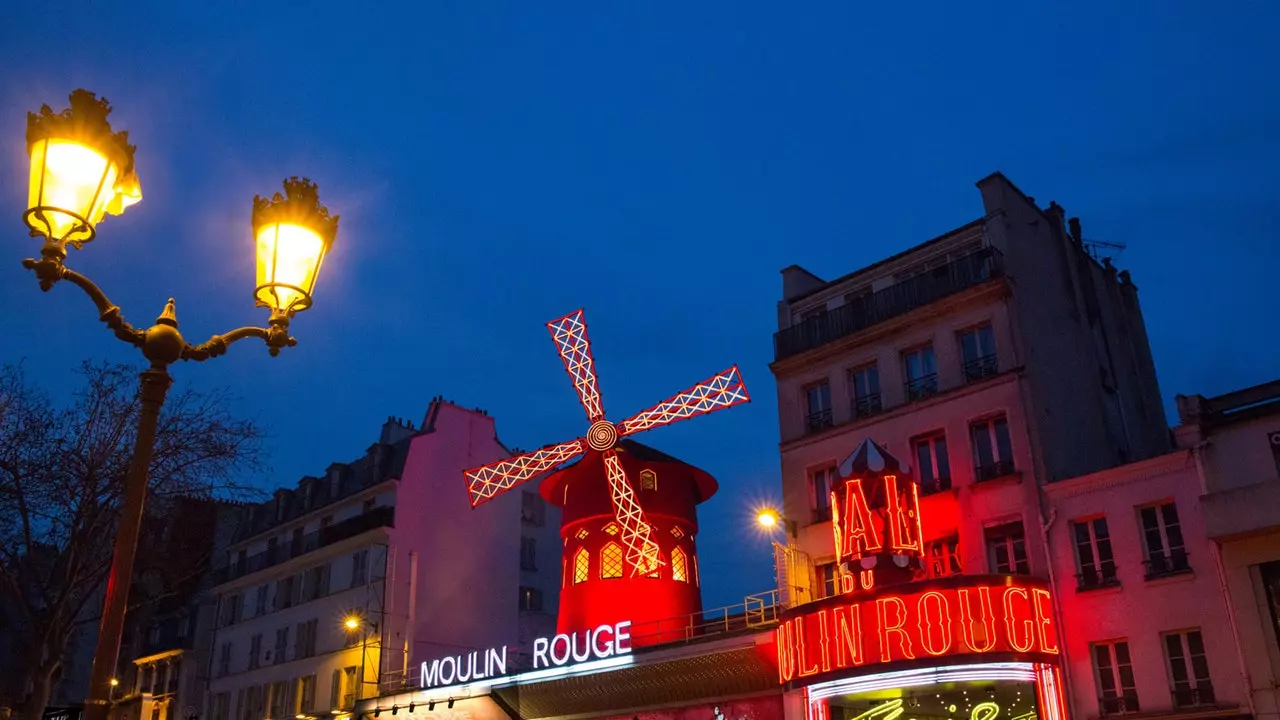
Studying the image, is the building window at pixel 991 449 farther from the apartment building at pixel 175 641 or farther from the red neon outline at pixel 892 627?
the apartment building at pixel 175 641

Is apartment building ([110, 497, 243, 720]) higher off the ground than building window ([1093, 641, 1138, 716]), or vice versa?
apartment building ([110, 497, 243, 720])

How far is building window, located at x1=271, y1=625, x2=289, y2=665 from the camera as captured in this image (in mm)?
29422

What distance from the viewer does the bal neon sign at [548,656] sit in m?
19.7

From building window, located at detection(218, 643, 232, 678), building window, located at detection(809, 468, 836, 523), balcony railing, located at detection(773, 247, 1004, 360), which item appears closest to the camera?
balcony railing, located at detection(773, 247, 1004, 360)

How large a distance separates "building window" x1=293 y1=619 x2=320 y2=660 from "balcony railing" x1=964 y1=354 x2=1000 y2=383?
18822mm

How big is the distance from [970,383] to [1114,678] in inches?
191

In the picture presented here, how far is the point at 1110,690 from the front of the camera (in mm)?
14406

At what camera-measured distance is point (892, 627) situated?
15.0 metres

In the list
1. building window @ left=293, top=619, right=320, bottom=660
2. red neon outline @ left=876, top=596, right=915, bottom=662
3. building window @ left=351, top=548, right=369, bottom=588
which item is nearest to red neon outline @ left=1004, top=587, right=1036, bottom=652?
red neon outline @ left=876, top=596, right=915, bottom=662

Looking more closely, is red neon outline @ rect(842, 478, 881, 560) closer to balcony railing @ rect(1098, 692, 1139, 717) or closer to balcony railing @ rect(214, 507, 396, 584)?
balcony railing @ rect(1098, 692, 1139, 717)

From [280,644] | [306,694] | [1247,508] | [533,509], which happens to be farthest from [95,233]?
[280,644]

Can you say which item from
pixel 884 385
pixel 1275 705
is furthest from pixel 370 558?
pixel 1275 705

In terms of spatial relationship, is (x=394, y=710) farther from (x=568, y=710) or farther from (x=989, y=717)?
(x=989, y=717)

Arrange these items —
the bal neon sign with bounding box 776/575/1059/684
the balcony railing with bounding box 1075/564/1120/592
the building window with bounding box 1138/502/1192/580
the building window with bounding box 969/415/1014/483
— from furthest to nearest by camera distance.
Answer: the building window with bounding box 969/415/1014/483, the balcony railing with bounding box 1075/564/1120/592, the bal neon sign with bounding box 776/575/1059/684, the building window with bounding box 1138/502/1192/580
